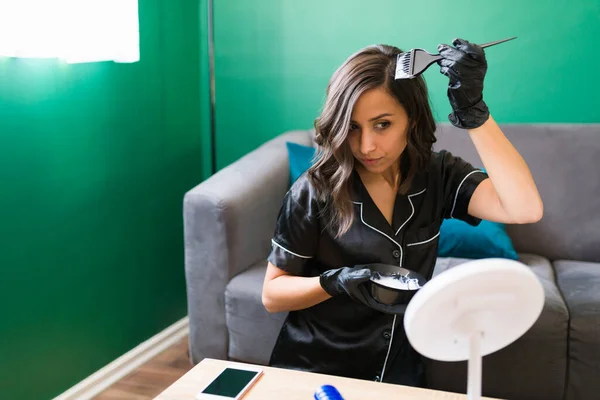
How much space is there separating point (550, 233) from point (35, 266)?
1.62m

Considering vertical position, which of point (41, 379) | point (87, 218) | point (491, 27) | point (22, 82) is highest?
point (491, 27)

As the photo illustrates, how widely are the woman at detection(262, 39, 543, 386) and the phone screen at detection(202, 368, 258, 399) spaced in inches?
8.2

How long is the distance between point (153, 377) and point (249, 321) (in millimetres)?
619

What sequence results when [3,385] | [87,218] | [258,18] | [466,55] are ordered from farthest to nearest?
1. [258,18]
2. [87,218]
3. [3,385]
4. [466,55]

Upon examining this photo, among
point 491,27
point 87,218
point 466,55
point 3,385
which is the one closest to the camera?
point 466,55

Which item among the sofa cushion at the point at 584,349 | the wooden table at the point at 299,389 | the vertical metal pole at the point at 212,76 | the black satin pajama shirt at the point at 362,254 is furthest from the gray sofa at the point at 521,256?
the wooden table at the point at 299,389

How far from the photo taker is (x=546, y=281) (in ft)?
6.27

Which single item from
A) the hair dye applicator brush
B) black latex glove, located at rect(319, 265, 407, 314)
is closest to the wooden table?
black latex glove, located at rect(319, 265, 407, 314)

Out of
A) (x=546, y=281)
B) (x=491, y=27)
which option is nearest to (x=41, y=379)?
(x=546, y=281)

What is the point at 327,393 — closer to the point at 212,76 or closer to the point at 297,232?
the point at 297,232

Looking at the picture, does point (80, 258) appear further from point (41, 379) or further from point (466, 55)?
point (466, 55)

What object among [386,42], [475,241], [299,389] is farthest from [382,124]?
[386,42]

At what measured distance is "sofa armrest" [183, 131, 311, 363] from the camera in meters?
1.97

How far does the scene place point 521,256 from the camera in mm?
2211
